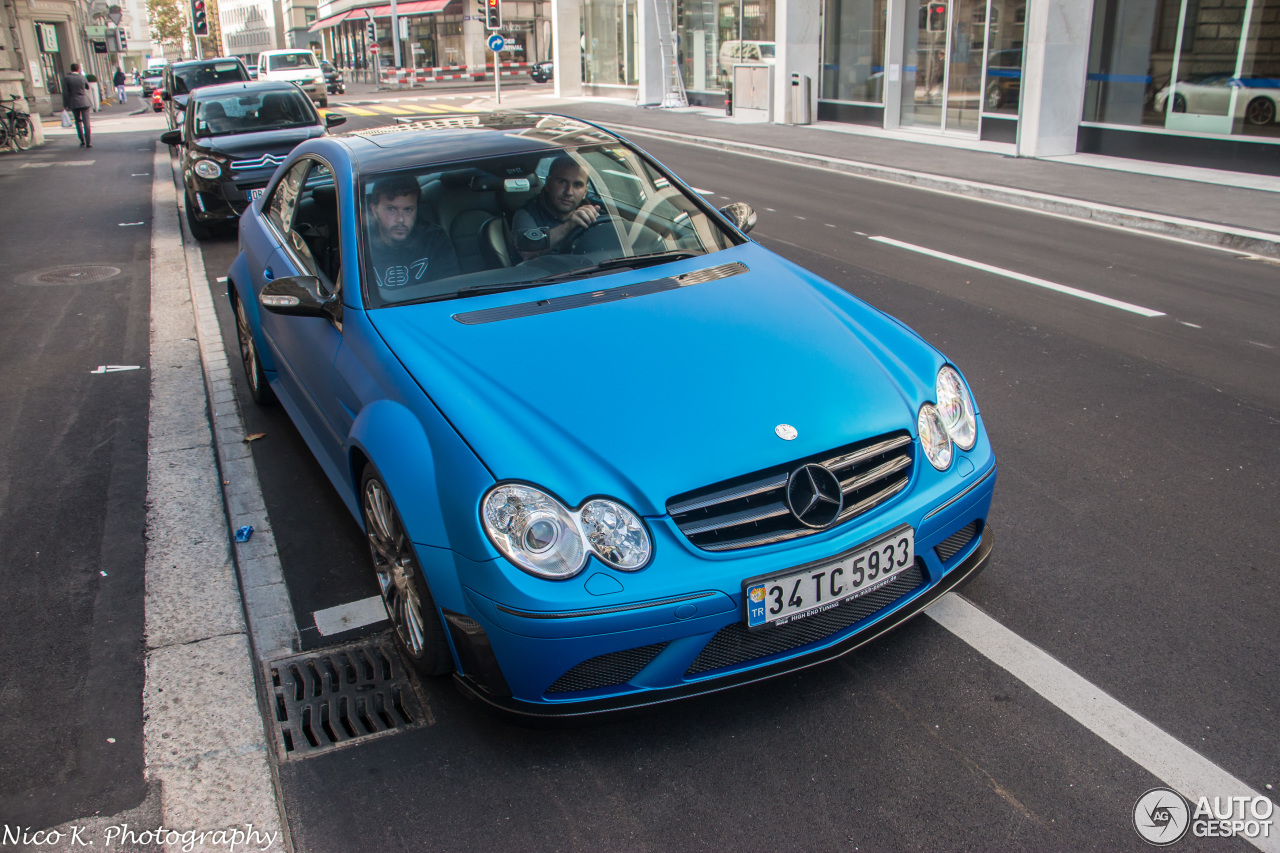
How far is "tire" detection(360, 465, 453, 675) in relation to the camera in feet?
9.47

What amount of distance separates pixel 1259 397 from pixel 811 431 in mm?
3879

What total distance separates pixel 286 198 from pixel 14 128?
2295cm

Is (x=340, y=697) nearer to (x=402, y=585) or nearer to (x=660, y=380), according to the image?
(x=402, y=585)

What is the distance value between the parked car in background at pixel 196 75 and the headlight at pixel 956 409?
18.5 meters

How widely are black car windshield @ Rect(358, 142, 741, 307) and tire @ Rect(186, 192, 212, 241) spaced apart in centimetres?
787

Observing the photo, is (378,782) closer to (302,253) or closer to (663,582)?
(663,582)

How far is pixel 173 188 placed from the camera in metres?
15.3

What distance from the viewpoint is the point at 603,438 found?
9.00 ft

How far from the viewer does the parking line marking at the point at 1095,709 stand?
8.52 feet

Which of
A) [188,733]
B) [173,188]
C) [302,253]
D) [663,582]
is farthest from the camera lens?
[173,188]

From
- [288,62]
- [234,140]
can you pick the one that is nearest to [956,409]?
[234,140]

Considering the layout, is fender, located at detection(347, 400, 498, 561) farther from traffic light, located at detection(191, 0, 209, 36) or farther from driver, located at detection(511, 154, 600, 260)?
traffic light, located at detection(191, 0, 209, 36)

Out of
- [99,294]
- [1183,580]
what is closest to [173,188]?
[99,294]

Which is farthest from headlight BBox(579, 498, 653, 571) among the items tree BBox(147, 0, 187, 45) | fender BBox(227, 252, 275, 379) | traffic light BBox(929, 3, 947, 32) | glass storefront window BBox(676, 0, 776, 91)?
tree BBox(147, 0, 187, 45)
